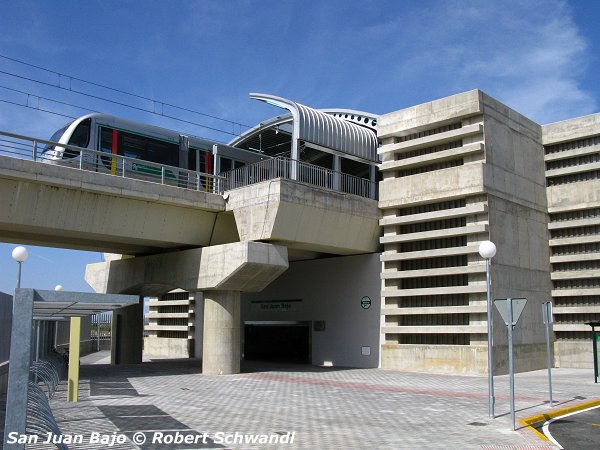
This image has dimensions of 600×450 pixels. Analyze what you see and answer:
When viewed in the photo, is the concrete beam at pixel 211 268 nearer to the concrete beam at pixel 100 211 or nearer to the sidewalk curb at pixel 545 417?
the concrete beam at pixel 100 211

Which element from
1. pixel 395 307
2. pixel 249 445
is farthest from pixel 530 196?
pixel 249 445

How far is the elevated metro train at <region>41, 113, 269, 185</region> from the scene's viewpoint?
77.7 ft

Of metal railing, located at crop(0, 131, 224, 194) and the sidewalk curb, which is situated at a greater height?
metal railing, located at crop(0, 131, 224, 194)

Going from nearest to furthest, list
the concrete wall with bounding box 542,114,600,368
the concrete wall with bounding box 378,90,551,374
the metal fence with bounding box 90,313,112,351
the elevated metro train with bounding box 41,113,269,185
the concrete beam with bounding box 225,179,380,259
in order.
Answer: the elevated metro train with bounding box 41,113,269,185 < the concrete beam with bounding box 225,179,380,259 < the concrete wall with bounding box 378,90,551,374 < the concrete wall with bounding box 542,114,600,368 < the metal fence with bounding box 90,313,112,351

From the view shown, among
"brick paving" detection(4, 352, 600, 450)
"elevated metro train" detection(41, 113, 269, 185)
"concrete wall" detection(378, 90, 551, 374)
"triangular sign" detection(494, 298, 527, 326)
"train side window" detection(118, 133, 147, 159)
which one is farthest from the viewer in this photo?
"train side window" detection(118, 133, 147, 159)

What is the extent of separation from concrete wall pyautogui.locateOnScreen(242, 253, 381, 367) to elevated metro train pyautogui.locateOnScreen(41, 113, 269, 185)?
6.54 metres

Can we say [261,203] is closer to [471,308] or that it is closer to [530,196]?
[471,308]

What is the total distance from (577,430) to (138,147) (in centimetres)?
1976

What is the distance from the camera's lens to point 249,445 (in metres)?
10.6

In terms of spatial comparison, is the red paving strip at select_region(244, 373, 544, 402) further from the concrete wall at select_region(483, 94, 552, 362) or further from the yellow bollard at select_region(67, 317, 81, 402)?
the yellow bollard at select_region(67, 317, 81, 402)

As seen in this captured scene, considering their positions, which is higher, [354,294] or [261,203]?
[261,203]

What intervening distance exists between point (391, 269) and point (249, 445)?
1814 centimetres

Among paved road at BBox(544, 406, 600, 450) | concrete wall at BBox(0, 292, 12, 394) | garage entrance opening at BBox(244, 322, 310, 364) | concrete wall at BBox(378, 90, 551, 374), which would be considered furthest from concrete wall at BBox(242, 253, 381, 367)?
concrete wall at BBox(0, 292, 12, 394)

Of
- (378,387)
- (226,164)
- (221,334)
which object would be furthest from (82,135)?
(378,387)
